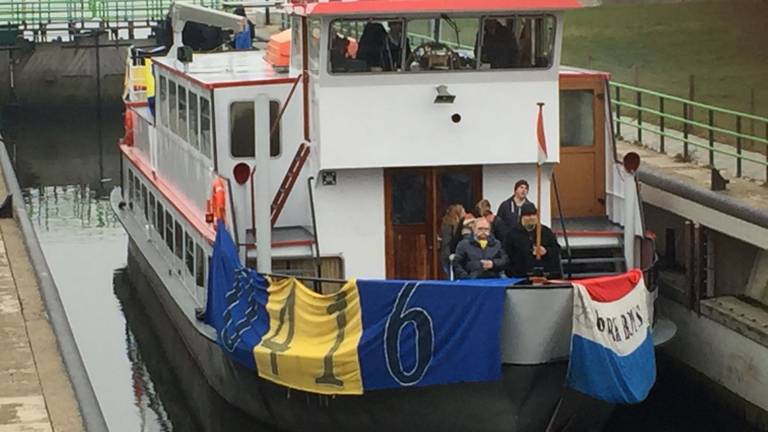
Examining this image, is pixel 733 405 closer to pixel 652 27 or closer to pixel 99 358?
pixel 99 358

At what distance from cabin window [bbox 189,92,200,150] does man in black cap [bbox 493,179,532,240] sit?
4514 mm

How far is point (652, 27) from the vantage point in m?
45.8

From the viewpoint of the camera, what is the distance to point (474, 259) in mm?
13898

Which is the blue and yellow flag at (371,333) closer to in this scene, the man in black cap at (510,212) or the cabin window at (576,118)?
the man in black cap at (510,212)

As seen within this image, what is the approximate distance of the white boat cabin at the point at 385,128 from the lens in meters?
15.1

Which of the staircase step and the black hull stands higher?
the staircase step

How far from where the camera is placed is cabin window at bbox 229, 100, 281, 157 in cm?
1623

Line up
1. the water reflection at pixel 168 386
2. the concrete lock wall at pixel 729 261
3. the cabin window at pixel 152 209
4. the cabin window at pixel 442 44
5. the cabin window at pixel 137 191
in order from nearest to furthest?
the cabin window at pixel 442 44 < the water reflection at pixel 168 386 < the concrete lock wall at pixel 729 261 < the cabin window at pixel 152 209 < the cabin window at pixel 137 191

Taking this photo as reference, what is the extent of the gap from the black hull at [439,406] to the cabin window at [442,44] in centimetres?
334

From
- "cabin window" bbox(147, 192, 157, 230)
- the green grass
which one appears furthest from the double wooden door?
the green grass

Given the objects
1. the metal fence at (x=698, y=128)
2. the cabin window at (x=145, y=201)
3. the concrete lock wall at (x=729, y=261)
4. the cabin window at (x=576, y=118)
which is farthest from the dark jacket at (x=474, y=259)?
the cabin window at (x=145, y=201)

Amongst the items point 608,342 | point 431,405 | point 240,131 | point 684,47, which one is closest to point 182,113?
point 240,131

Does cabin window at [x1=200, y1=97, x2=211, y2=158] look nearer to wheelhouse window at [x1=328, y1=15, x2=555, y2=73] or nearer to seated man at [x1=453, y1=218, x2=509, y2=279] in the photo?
wheelhouse window at [x1=328, y1=15, x2=555, y2=73]

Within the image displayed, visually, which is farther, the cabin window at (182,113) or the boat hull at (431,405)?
the cabin window at (182,113)
